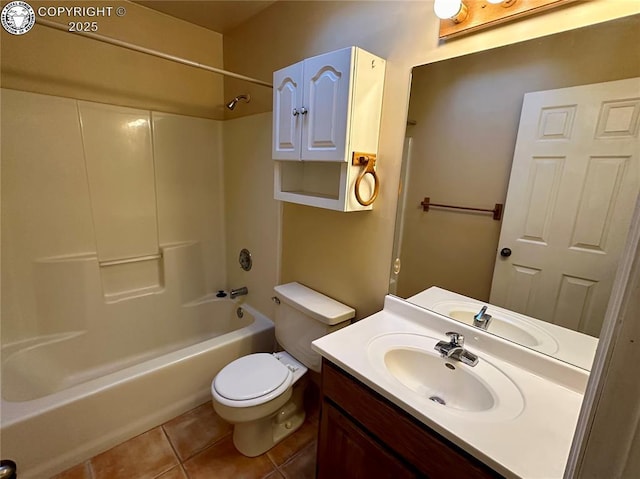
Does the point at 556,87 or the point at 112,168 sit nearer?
the point at 556,87

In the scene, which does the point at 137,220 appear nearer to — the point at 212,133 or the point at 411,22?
the point at 212,133

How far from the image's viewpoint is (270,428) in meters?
1.59

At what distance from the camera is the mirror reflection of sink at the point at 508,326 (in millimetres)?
1021

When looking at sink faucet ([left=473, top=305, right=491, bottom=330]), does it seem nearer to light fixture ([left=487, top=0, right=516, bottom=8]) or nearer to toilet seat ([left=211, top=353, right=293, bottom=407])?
toilet seat ([left=211, top=353, right=293, bottom=407])

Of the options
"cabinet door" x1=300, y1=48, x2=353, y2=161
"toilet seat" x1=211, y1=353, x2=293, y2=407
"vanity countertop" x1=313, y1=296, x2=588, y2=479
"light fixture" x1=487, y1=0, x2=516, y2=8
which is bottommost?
"toilet seat" x1=211, y1=353, x2=293, y2=407

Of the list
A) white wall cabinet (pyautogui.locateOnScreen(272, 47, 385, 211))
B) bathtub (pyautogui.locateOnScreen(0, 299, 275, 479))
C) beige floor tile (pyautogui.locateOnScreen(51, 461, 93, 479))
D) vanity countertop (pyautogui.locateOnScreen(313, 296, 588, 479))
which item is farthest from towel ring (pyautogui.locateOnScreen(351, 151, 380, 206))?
beige floor tile (pyautogui.locateOnScreen(51, 461, 93, 479))

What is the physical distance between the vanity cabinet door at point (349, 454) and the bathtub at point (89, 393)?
915 mm

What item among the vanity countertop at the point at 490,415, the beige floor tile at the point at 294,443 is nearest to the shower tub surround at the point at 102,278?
the beige floor tile at the point at 294,443

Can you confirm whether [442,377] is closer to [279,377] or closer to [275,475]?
[279,377]

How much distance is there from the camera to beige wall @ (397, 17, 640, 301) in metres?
0.89

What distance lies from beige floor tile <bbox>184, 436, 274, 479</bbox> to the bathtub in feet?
1.13

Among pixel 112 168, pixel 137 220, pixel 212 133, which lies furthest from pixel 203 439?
pixel 212 133

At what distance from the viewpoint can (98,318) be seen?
2.00m

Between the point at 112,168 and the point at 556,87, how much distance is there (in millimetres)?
2355
